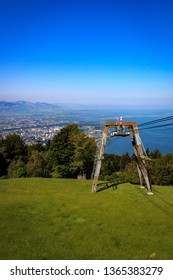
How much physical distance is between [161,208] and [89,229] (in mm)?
6614

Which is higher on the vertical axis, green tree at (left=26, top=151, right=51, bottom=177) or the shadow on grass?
the shadow on grass

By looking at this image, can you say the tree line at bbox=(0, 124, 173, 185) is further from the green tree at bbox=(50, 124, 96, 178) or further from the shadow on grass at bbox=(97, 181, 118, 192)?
the shadow on grass at bbox=(97, 181, 118, 192)

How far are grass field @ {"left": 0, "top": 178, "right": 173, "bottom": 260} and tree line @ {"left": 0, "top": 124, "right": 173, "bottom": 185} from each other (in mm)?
7432

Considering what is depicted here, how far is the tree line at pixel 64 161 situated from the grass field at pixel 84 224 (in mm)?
7432

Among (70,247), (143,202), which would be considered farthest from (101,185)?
(70,247)

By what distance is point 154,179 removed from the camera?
134 ft

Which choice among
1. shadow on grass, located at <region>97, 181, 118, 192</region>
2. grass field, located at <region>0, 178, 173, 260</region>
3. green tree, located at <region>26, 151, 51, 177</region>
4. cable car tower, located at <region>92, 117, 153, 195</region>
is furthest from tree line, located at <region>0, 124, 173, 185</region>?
grass field, located at <region>0, 178, 173, 260</region>

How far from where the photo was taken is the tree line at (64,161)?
30781 mm

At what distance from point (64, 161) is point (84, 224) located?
62.1 feet

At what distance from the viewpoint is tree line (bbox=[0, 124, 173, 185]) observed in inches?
1212

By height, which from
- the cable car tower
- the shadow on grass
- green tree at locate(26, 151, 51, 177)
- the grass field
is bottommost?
green tree at locate(26, 151, 51, 177)

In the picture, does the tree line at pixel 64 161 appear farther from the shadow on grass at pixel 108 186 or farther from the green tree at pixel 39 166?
the shadow on grass at pixel 108 186

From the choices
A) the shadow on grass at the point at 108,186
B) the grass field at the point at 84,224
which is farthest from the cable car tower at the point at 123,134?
the grass field at the point at 84,224
